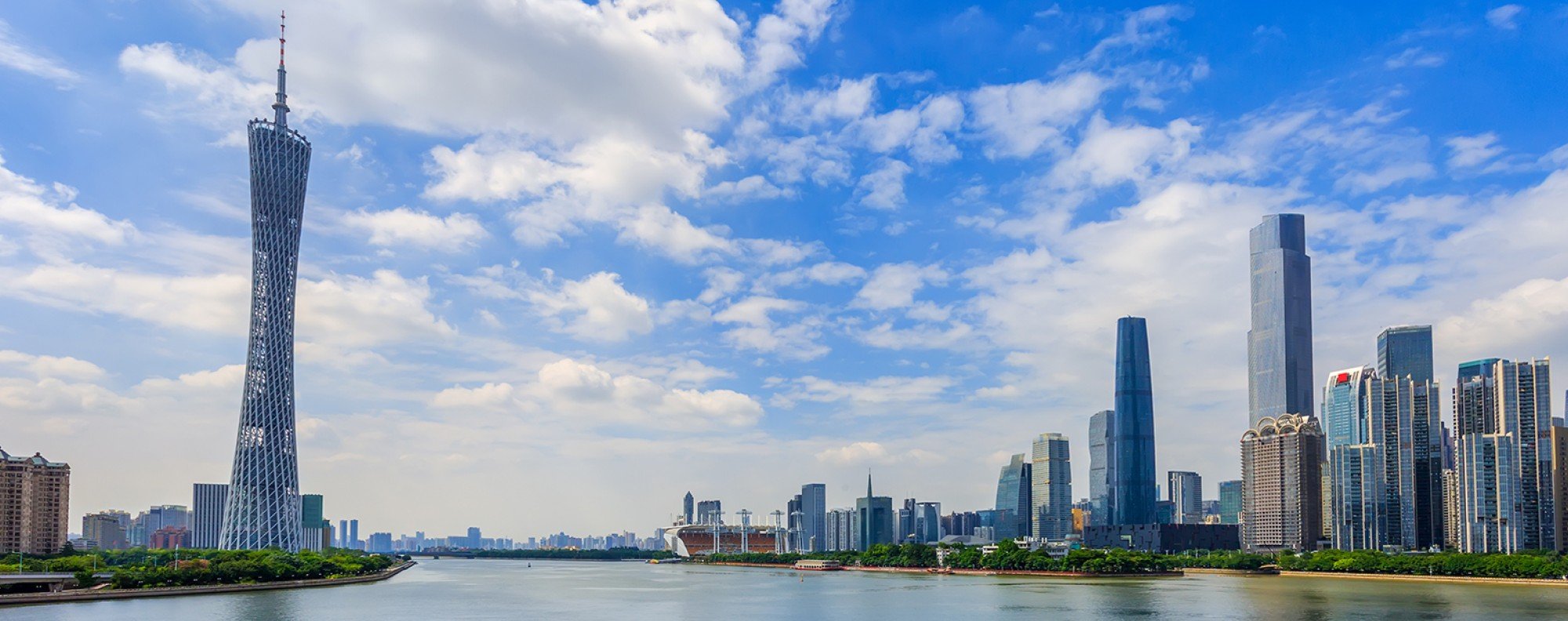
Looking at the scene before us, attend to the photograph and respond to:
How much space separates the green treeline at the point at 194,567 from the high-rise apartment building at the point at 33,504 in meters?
5.49

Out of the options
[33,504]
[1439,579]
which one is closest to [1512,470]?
[1439,579]

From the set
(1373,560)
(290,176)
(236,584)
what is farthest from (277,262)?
(1373,560)

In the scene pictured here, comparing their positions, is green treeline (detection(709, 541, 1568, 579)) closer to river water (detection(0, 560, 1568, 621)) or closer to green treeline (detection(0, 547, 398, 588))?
river water (detection(0, 560, 1568, 621))

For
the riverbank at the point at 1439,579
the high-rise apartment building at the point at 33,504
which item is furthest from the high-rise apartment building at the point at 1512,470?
the high-rise apartment building at the point at 33,504

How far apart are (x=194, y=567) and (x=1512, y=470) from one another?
565ft

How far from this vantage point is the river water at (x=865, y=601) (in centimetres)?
8925

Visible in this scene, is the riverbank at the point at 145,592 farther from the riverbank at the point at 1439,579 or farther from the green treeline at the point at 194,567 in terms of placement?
the riverbank at the point at 1439,579

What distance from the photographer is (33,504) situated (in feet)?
476

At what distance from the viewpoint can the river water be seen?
89250mm

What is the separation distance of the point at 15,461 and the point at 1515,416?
200811 mm

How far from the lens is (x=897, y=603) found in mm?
105625

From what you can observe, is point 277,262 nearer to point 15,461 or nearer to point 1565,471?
Answer: point 15,461

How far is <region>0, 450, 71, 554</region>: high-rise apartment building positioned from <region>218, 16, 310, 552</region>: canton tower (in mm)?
22756

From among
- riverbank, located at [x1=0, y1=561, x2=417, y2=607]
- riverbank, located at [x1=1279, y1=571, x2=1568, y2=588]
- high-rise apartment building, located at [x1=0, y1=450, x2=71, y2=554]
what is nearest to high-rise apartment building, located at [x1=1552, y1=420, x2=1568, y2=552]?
riverbank, located at [x1=1279, y1=571, x2=1568, y2=588]
